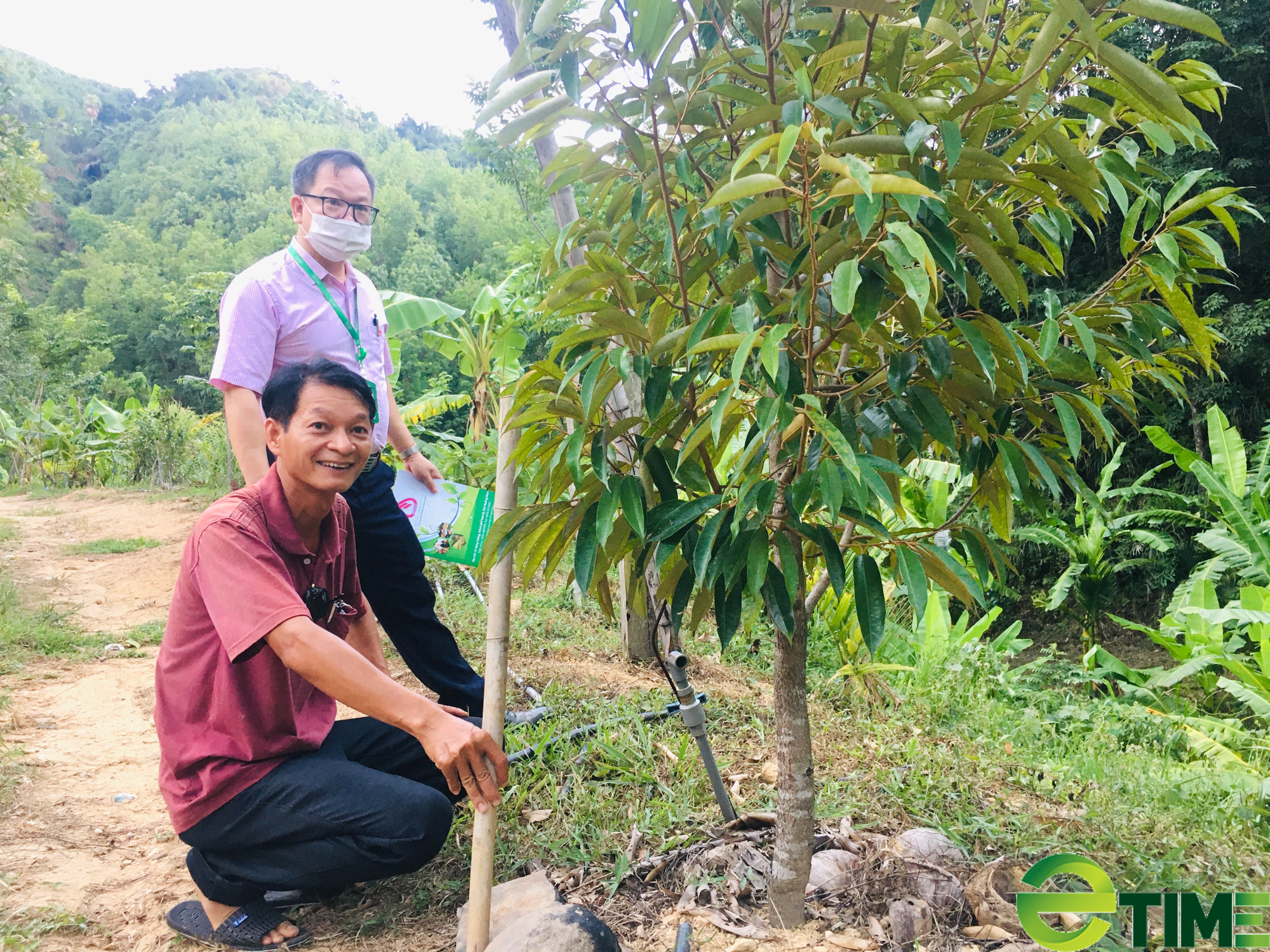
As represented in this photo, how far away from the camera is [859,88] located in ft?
4.39

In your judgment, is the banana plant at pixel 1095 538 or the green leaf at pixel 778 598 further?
the banana plant at pixel 1095 538

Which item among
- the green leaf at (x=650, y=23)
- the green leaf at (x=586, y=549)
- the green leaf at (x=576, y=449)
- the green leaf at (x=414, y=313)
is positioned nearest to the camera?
the green leaf at (x=650, y=23)

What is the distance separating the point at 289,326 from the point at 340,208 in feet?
1.28

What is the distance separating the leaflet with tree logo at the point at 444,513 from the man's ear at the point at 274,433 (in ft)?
3.23

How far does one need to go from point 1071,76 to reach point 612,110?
82cm

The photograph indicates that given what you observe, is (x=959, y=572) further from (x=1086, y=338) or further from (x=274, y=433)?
(x=274, y=433)

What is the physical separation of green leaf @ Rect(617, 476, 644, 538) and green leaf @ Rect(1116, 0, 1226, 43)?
1009mm

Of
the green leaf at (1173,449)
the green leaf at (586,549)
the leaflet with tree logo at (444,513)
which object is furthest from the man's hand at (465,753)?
the green leaf at (1173,449)

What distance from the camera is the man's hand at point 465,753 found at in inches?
63.0

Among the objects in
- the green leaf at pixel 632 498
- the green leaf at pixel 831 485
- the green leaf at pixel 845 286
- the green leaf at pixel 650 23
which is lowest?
the green leaf at pixel 632 498

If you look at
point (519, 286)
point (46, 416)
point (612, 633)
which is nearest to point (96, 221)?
point (46, 416)

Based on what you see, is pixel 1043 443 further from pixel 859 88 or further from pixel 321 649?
pixel 321 649

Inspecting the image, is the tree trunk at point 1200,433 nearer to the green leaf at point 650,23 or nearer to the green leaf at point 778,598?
the green leaf at point 778,598

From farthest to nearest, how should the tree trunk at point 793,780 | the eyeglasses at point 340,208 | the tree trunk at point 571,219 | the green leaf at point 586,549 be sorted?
the tree trunk at point 571,219 → the eyeglasses at point 340,208 → the tree trunk at point 793,780 → the green leaf at point 586,549
